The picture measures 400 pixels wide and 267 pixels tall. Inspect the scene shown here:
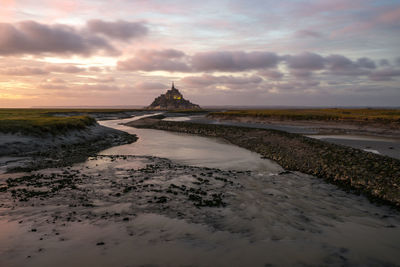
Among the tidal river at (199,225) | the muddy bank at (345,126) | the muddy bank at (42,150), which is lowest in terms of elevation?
the tidal river at (199,225)

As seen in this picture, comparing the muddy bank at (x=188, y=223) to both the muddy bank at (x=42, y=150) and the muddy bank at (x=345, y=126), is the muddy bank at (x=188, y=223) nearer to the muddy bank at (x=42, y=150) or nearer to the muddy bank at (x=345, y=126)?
the muddy bank at (x=42, y=150)

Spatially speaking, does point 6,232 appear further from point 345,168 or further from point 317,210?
point 345,168

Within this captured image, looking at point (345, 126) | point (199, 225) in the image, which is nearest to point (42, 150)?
point (199, 225)

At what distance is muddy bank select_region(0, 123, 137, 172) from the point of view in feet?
76.7

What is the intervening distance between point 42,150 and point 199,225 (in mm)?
27594

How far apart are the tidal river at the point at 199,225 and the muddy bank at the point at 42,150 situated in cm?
780

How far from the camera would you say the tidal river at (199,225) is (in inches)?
364

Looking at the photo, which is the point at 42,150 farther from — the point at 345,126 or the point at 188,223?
the point at 345,126

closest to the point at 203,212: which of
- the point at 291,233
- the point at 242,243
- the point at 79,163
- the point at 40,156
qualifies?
the point at 242,243

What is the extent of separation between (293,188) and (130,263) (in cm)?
1328

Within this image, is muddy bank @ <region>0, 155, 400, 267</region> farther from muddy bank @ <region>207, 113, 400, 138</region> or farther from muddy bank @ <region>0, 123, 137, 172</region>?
muddy bank @ <region>207, 113, 400, 138</region>

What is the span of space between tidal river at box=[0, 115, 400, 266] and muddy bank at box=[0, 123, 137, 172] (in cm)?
780

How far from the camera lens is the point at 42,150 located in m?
30.4

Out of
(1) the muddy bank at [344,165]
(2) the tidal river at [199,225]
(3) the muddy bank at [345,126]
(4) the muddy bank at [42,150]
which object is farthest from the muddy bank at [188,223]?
(3) the muddy bank at [345,126]
